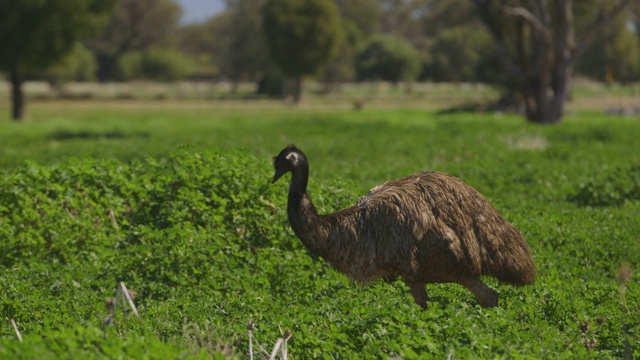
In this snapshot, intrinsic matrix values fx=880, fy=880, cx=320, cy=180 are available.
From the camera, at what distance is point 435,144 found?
996 inches

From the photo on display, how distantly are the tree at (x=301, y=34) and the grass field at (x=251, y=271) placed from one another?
51.8 metres

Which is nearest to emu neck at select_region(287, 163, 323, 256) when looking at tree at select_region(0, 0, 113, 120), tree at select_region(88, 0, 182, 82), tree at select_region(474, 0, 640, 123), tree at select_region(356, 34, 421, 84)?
tree at select_region(474, 0, 640, 123)

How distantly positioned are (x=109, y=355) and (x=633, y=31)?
97.3 meters

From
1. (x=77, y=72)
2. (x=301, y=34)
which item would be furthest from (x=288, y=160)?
(x=77, y=72)

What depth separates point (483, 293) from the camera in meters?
7.90

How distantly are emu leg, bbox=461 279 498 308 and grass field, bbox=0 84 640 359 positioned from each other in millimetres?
220

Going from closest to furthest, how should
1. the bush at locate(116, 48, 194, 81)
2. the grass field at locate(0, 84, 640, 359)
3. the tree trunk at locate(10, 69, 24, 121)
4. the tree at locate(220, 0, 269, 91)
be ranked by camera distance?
the grass field at locate(0, 84, 640, 359)
the tree trunk at locate(10, 69, 24, 121)
the tree at locate(220, 0, 269, 91)
the bush at locate(116, 48, 194, 81)

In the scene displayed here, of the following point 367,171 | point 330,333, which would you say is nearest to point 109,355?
point 330,333

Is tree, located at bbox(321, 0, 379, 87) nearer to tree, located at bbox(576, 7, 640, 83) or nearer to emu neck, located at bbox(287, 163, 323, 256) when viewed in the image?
tree, located at bbox(576, 7, 640, 83)

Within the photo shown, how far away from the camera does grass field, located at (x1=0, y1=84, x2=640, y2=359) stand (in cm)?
686

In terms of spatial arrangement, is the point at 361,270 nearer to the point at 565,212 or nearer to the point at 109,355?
the point at 109,355

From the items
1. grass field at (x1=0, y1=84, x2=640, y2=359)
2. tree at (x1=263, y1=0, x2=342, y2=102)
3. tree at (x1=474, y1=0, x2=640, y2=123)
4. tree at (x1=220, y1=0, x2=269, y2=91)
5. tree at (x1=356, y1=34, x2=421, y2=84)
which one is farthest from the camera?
tree at (x1=356, y1=34, x2=421, y2=84)

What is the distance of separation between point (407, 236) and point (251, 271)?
2.84 meters

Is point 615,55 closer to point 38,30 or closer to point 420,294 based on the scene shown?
point 38,30
